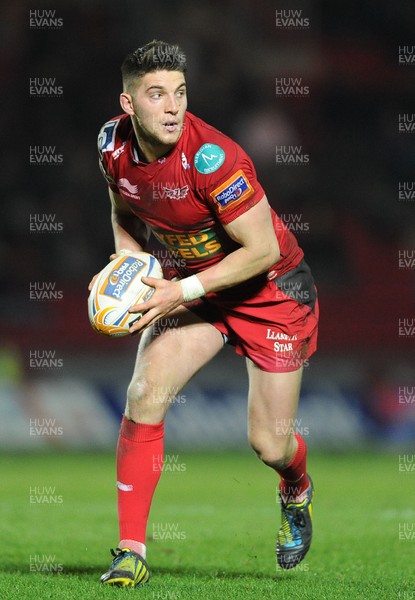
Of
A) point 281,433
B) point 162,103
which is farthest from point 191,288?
point 281,433

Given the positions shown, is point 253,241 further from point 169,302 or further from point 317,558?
point 317,558

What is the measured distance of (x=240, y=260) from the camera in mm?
4770

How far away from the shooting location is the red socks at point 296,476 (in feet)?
18.2

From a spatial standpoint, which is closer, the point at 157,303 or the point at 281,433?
the point at 157,303

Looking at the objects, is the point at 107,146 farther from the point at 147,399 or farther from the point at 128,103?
the point at 147,399

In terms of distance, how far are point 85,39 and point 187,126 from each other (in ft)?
35.1

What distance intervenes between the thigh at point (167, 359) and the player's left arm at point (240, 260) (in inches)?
15.2

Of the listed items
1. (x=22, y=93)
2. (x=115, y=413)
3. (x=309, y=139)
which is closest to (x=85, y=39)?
(x=22, y=93)

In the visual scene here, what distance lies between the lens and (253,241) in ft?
15.6

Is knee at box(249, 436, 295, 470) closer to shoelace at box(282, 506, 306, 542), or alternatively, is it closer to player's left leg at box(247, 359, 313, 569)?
player's left leg at box(247, 359, 313, 569)

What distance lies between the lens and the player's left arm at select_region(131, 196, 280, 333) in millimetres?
4660

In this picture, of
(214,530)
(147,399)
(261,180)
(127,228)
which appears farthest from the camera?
(261,180)

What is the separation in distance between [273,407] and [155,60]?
1.91 m

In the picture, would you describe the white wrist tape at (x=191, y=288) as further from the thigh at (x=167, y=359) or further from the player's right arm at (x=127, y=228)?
the player's right arm at (x=127, y=228)
